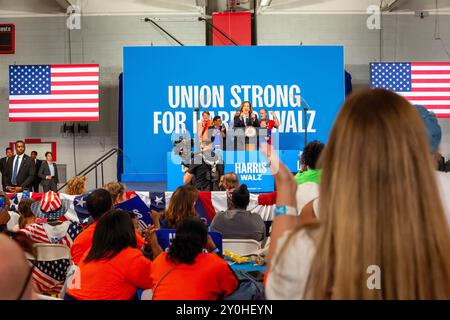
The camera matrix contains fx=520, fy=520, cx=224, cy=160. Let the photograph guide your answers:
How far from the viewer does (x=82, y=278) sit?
101 inches

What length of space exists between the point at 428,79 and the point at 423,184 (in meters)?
11.7

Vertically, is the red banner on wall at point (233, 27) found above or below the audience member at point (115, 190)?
above

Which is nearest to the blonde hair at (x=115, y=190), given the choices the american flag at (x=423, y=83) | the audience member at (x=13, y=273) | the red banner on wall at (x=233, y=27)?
the audience member at (x=13, y=273)

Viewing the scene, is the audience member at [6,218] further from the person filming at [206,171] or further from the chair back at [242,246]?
the person filming at [206,171]

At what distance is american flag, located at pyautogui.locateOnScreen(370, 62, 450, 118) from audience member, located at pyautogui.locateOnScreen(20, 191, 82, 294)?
874cm

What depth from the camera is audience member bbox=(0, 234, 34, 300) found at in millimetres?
1073

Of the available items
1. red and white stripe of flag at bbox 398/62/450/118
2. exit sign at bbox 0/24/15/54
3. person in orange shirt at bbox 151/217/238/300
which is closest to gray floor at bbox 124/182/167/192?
exit sign at bbox 0/24/15/54

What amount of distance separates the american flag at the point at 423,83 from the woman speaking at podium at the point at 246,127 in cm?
357

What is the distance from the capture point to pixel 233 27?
42.3 ft

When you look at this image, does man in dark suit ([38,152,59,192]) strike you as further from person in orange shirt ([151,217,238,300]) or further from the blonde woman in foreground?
the blonde woman in foreground

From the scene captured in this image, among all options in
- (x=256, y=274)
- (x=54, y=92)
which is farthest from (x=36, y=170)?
(x=256, y=274)

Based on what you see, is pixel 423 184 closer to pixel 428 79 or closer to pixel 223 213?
pixel 223 213

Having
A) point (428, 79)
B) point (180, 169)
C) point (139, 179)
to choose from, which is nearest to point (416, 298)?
point (180, 169)

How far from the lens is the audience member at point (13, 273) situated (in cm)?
107
